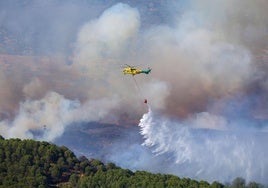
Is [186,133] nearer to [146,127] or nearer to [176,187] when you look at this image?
[146,127]

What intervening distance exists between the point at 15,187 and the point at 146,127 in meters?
32.9

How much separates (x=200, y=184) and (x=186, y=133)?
158 feet

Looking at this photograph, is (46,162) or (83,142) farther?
(83,142)

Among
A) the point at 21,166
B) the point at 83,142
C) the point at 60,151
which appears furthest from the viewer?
the point at 83,142

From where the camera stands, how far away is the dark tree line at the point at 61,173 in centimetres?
→ 11106

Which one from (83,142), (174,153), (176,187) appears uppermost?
(83,142)

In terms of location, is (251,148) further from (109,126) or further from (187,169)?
(109,126)

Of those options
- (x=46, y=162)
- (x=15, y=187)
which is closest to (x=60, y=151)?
(x=46, y=162)

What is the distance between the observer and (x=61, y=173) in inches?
4759

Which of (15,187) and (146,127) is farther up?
(146,127)

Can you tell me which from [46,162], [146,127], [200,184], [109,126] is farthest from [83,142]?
[200,184]

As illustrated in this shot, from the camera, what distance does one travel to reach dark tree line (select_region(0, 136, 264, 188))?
111m

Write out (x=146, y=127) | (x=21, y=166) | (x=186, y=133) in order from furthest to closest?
(x=186, y=133)
(x=146, y=127)
(x=21, y=166)

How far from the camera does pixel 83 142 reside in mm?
192125
